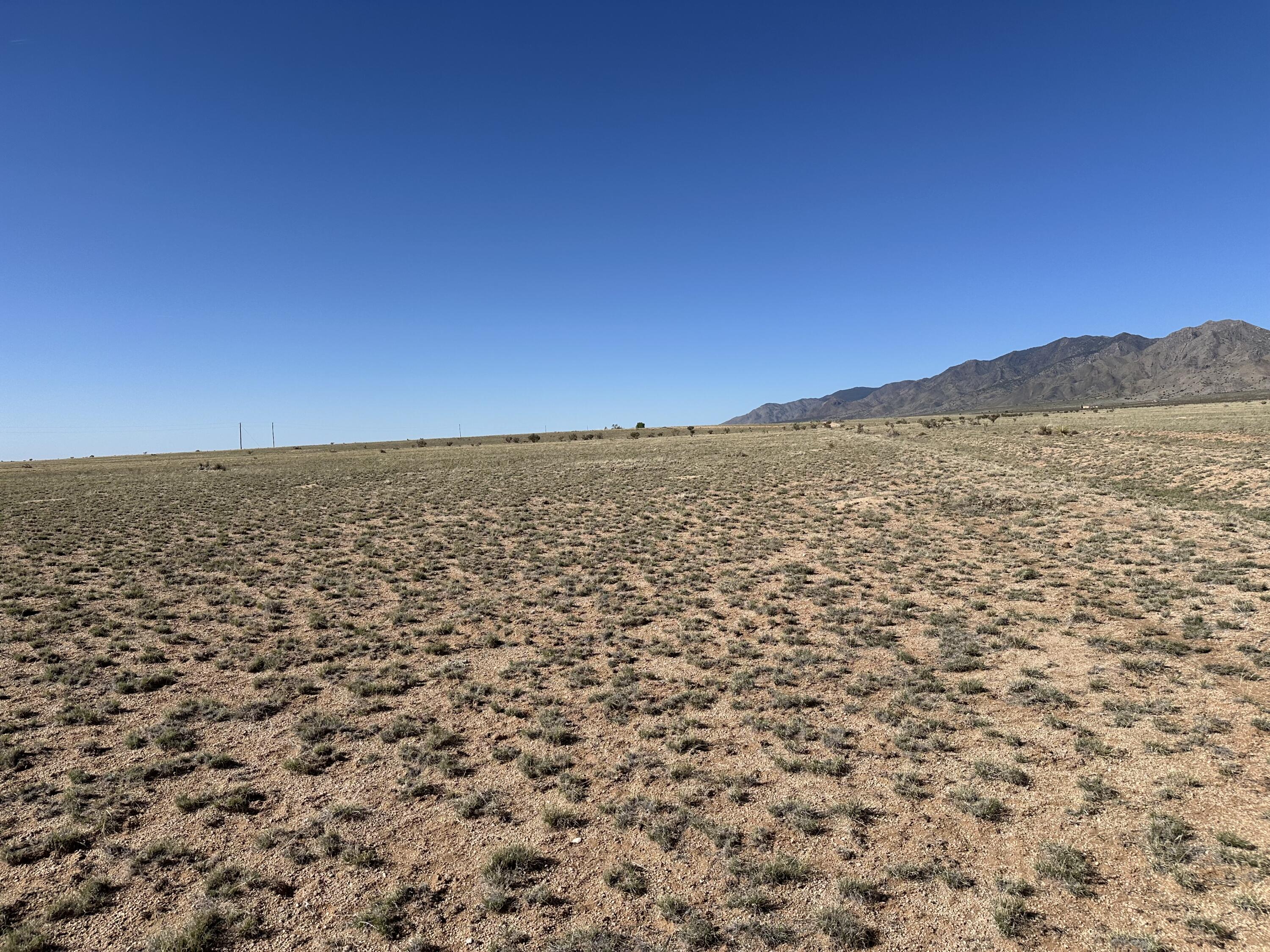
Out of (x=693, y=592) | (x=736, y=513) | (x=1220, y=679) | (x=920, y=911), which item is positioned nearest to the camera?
(x=920, y=911)

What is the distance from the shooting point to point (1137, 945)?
14.7ft

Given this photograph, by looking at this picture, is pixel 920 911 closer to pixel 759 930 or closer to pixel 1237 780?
pixel 759 930

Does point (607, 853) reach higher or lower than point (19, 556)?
lower

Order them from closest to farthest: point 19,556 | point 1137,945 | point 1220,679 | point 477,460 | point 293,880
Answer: point 1137,945 < point 293,880 < point 1220,679 < point 19,556 < point 477,460

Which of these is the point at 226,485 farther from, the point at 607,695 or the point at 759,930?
the point at 759,930

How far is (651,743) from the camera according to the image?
7926mm

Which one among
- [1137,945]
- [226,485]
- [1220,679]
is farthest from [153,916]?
[226,485]

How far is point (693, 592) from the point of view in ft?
49.1

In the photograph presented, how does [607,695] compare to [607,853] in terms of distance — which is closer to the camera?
[607,853]

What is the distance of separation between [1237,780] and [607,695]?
25.4ft

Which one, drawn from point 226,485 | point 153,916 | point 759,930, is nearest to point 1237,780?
Answer: point 759,930

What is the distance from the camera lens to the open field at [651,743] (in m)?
5.03

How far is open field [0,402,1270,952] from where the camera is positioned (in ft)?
16.5

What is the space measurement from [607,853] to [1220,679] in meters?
9.78
